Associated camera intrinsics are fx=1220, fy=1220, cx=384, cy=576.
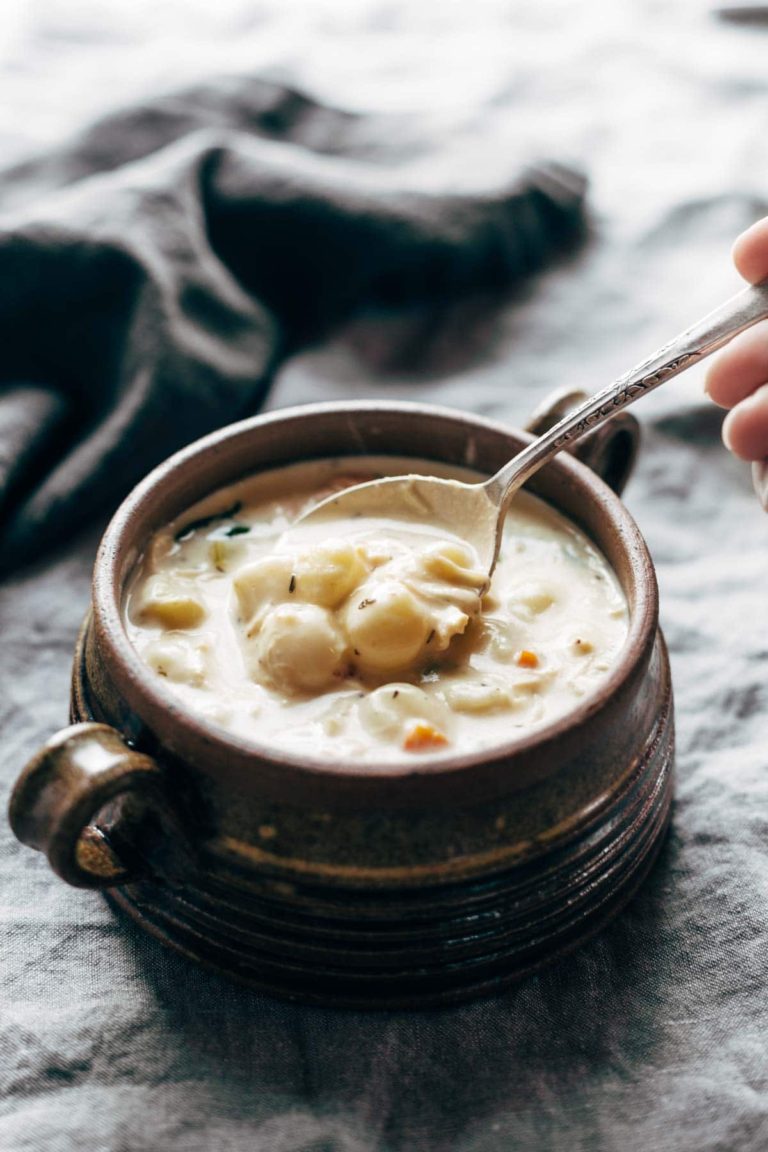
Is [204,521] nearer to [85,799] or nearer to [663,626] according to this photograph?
[85,799]

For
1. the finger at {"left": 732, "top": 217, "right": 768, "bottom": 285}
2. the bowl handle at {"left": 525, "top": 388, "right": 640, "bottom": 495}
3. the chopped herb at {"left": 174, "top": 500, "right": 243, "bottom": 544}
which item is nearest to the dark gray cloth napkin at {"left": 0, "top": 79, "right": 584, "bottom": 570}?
the chopped herb at {"left": 174, "top": 500, "right": 243, "bottom": 544}

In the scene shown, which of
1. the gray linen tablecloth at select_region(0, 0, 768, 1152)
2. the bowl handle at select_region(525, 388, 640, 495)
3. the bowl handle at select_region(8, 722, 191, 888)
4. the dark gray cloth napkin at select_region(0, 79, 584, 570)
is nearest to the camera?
the bowl handle at select_region(8, 722, 191, 888)

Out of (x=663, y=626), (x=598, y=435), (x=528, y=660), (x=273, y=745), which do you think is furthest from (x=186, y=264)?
(x=273, y=745)

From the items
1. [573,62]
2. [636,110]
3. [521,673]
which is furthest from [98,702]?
[573,62]

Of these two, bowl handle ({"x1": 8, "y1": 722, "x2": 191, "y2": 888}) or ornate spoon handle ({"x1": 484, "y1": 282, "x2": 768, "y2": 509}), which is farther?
ornate spoon handle ({"x1": 484, "y1": 282, "x2": 768, "y2": 509})

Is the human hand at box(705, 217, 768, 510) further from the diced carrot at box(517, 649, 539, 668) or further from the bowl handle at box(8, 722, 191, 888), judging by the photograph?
the bowl handle at box(8, 722, 191, 888)

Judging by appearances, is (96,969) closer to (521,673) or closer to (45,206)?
(521,673)

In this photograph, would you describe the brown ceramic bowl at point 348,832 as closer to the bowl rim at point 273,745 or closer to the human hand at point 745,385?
the bowl rim at point 273,745
